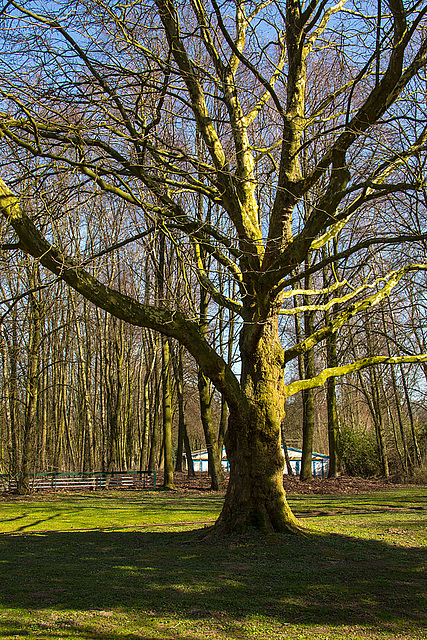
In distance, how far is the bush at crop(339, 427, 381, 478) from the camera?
23500 millimetres

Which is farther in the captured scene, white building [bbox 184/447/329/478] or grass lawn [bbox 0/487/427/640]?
white building [bbox 184/447/329/478]

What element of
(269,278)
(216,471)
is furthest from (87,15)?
(216,471)

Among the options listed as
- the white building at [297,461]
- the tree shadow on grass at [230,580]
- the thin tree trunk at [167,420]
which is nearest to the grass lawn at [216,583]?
the tree shadow on grass at [230,580]

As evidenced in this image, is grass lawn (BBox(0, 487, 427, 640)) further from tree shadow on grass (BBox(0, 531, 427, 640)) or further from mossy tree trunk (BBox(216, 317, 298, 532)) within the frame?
mossy tree trunk (BBox(216, 317, 298, 532))

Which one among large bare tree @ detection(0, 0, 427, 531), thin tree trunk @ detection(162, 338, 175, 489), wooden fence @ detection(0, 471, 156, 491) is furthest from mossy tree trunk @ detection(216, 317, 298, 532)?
wooden fence @ detection(0, 471, 156, 491)

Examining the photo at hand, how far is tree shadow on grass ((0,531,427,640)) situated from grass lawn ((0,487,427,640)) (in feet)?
0.04

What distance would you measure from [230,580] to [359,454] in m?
20.5

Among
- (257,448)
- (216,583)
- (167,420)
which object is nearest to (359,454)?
(167,420)

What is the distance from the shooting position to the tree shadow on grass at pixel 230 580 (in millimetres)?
3775

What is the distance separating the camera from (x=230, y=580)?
4.75 m

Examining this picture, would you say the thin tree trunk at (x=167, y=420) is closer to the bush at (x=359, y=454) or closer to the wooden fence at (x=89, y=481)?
the wooden fence at (x=89, y=481)

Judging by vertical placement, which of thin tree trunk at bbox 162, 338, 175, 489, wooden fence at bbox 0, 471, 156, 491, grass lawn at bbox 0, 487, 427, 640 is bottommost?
grass lawn at bbox 0, 487, 427, 640

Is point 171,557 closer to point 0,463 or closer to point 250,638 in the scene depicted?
point 250,638

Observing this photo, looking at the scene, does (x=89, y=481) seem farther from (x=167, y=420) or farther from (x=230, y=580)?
(x=230, y=580)
